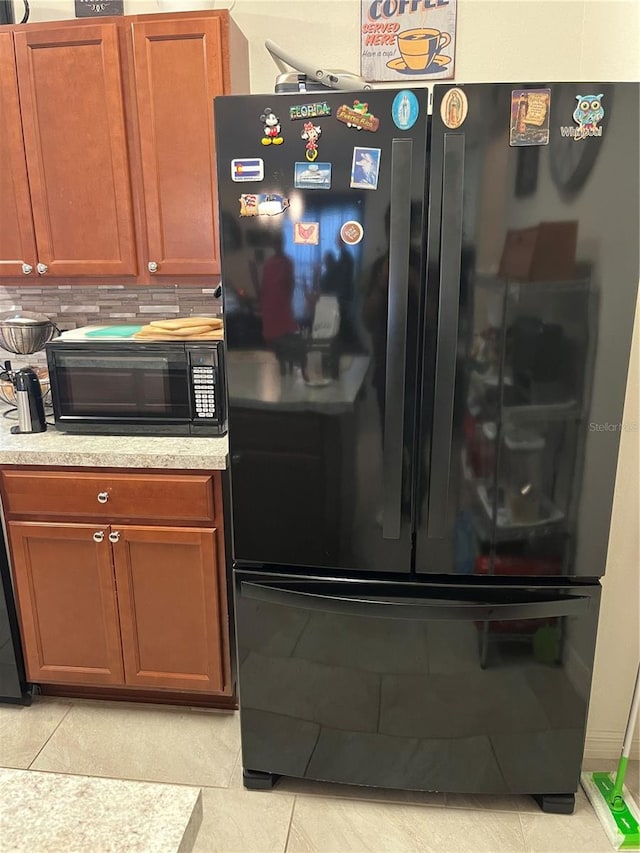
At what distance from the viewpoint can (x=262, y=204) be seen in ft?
5.17

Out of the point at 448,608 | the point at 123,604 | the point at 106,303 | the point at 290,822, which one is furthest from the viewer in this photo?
the point at 106,303

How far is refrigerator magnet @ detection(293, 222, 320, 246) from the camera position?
61.6 inches

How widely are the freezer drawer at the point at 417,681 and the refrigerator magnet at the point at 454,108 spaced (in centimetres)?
115

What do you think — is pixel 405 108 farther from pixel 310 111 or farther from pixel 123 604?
pixel 123 604

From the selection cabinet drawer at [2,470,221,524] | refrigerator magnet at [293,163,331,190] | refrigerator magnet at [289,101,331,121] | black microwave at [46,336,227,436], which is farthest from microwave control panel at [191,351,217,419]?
refrigerator magnet at [289,101,331,121]

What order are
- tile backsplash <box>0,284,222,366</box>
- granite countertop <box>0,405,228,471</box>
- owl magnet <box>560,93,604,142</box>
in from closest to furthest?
owl magnet <box>560,93,604,142</box>, granite countertop <box>0,405,228,471</box>, tile backsplash <box>0,284,222,366</box>

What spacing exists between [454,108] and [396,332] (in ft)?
1.69

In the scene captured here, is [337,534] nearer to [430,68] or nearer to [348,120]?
[348,120]

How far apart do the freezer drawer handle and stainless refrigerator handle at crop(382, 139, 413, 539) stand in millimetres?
199

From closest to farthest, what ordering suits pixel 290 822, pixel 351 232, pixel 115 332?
pixel 351 232, pixel 290 822, pixel 115 332

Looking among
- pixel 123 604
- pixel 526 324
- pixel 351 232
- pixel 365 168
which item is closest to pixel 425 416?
pixel 526 324

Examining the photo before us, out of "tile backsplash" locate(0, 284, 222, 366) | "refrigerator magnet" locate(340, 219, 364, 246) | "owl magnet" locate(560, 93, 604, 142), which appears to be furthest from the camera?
"tile backsplash" locate(0, 284, 222, 366)

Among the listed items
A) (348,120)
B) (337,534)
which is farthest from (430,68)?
(337,534)

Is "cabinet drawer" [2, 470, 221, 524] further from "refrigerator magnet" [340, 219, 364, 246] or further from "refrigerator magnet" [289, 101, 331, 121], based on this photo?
"refrigerator magnet" [289, 101, 331, 121]
